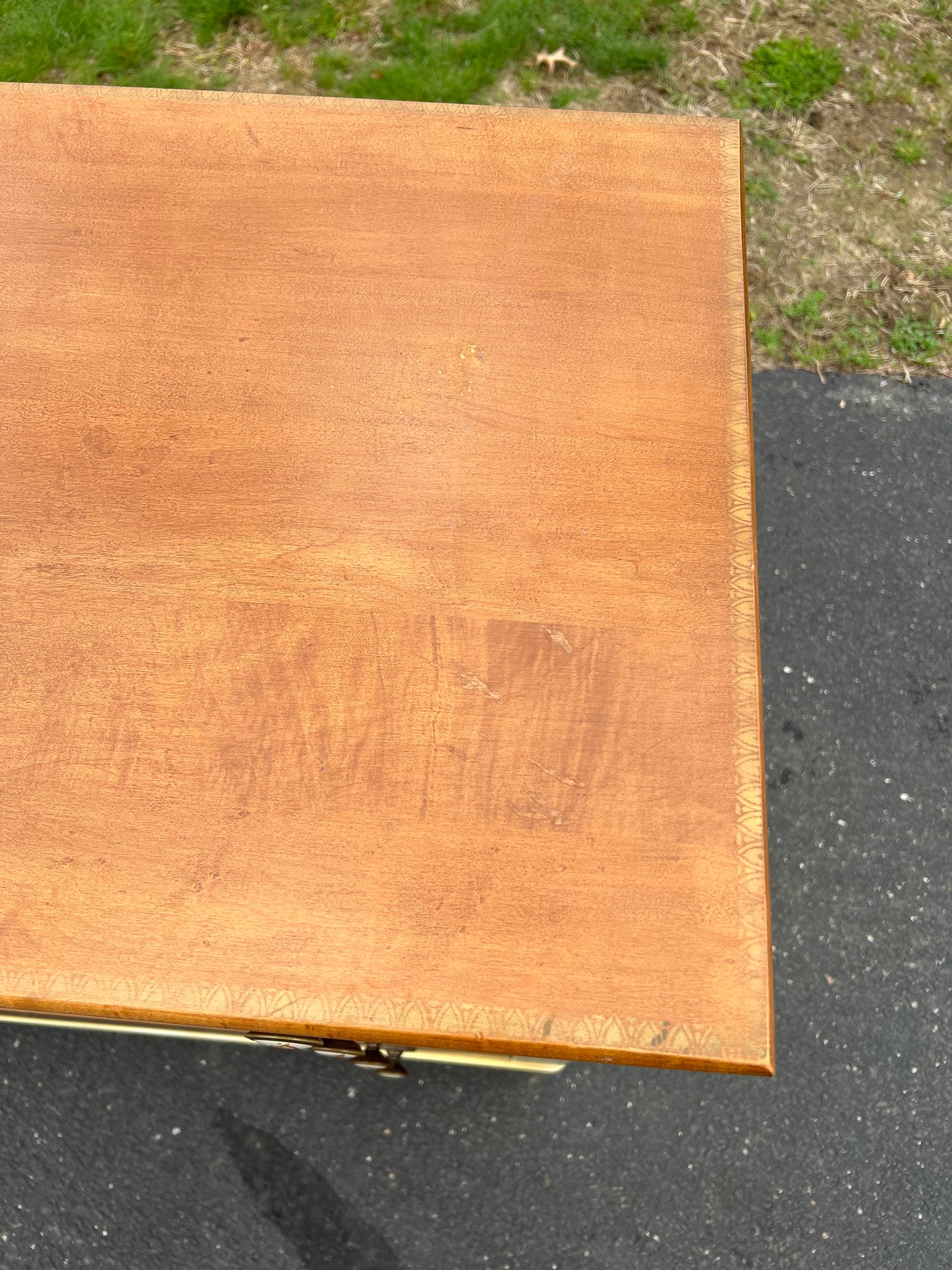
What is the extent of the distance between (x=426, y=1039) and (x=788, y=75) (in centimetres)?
206

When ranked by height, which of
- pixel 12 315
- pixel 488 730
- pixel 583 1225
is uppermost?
pixel 12 315

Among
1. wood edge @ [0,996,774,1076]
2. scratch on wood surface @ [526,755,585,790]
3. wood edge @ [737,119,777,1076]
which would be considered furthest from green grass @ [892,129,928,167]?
wood edge @ [0,996,774,1076]

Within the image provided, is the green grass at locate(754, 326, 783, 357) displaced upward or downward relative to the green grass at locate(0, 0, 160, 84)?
downward

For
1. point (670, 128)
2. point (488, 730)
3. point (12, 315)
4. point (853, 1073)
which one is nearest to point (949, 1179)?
point (853, 1073)

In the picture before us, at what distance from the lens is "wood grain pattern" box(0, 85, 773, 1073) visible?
0.86 meters

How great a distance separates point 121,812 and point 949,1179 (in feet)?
4.23

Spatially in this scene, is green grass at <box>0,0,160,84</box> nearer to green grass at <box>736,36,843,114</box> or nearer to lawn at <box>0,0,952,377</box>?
lawn at <box>0,0,952,377</box>

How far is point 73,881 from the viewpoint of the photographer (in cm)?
89

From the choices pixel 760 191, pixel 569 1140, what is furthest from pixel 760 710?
pixel 760 191

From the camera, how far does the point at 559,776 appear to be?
916 mm

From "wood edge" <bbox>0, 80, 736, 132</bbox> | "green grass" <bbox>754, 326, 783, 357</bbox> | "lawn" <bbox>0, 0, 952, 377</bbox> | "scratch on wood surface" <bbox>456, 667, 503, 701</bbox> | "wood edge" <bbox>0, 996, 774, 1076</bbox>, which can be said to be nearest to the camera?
"wood edge" <bbox>0, 996, 774, 1076</bbox>

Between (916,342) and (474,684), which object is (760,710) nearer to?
(474,684)

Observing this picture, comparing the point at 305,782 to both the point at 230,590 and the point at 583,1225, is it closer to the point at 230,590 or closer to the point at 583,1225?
the point at 230,590

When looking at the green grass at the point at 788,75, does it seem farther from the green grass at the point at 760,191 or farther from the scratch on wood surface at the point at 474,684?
the scratch on wood surface at the point at 474,684
